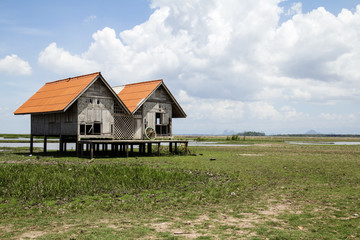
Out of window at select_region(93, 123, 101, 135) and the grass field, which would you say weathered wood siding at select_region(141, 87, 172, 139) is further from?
the grass field

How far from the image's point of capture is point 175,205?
10641 mm

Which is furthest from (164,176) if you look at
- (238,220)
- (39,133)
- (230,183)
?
(39,133)

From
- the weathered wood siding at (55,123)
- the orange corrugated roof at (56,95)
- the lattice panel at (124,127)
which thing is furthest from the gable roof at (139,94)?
the weathered wood siding at (55,123)

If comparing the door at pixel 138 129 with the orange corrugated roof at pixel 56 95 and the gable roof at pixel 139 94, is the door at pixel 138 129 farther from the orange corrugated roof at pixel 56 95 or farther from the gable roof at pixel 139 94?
the orange corrugated roof at pixel 56 95

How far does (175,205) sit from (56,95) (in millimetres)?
22299

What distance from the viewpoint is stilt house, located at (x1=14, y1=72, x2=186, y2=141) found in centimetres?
2762

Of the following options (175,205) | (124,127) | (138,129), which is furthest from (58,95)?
(175,205)

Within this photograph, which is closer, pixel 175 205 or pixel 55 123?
pixel 175 205

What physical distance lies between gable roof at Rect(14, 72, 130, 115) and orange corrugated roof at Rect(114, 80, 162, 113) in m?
1.71

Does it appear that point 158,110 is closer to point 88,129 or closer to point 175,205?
point 88,129

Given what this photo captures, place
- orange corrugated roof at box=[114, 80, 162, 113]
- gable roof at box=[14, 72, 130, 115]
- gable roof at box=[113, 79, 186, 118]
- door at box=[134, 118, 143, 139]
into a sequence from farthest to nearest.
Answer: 1. door at box=[134, 118, 143, 139]
2. orange corrugated roof at box=[114, 80, 162, 113]
3. gable roof at box=[113, 79, 186, 118]
4. gable roof at box=[14, 72, 130, 115]

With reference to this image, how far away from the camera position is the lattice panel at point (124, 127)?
3023 centimetres

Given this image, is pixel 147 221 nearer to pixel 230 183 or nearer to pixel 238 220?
pixel 238 220

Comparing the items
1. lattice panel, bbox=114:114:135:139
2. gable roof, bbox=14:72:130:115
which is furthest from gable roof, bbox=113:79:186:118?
gable roof, bbox=14:72:130:115
